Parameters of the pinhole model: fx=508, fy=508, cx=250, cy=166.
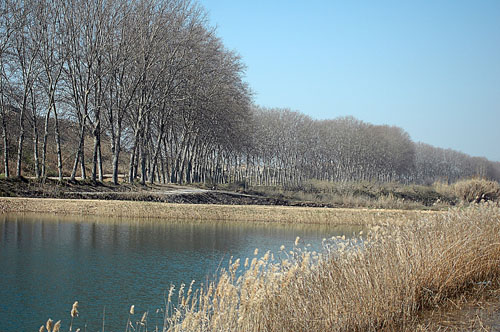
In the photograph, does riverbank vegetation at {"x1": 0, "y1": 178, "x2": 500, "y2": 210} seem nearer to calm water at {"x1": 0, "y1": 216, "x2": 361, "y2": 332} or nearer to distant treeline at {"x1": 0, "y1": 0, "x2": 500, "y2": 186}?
distant treeline at {"x1": 0, "y1": 0, "x2": 500, "y2": 186}

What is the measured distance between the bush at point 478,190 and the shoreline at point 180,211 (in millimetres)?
17622

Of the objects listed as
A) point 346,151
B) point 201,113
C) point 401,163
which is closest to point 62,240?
point 201,113

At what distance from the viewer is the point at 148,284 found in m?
12.5

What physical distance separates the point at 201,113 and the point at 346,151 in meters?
57.6

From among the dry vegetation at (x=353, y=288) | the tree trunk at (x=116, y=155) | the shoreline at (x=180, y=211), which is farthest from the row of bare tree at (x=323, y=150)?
the dry vegetation at (x=353, y=288)

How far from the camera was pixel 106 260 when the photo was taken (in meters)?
15.3

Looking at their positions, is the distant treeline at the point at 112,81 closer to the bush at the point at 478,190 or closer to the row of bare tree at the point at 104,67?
the row of bare tree at the point at 104,67

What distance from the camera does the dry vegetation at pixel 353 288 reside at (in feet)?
21.2

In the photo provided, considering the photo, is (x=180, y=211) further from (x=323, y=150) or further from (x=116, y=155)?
(x=323, y=150)

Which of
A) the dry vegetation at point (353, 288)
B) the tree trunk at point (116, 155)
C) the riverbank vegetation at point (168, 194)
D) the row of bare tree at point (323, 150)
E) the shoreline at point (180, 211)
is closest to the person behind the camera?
the dry vegetation at point (353, 288)

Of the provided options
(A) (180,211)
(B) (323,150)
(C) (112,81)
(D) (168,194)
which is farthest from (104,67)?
(B) (323,150)

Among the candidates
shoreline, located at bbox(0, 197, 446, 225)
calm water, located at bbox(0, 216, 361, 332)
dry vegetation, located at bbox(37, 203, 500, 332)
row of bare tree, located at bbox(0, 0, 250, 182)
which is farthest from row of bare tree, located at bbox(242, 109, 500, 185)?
dry vegetation, located at bbox(37, 203, 500, 332)

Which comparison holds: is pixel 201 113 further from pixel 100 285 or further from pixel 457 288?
pixel 457 288

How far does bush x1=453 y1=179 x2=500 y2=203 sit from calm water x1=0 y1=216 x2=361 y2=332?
2180 cm
